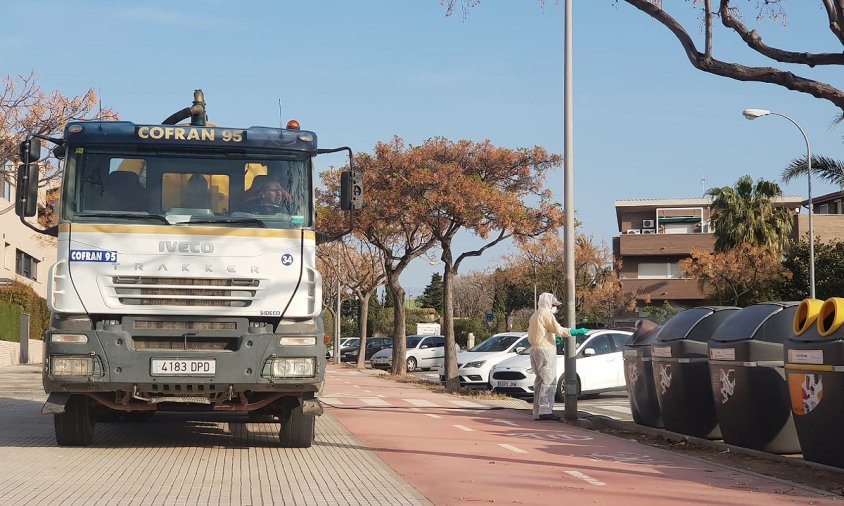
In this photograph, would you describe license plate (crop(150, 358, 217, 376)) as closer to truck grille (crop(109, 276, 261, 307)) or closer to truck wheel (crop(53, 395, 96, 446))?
truck grille (crop(109, 276, 261, 307))

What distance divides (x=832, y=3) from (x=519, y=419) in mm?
8086

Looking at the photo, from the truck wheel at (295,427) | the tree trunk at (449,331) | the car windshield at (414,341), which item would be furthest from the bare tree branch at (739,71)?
the car windshield at (414,341)

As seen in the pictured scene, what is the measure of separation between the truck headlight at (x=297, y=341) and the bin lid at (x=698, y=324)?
14.7ft

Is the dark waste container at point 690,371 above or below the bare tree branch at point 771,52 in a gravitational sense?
below

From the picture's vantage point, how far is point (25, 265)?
48438 mm

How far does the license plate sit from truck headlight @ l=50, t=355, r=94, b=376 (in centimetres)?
60

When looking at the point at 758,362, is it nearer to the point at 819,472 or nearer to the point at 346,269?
→ the point at 819,472

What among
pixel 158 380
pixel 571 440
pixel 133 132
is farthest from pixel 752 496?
pixel 133 132

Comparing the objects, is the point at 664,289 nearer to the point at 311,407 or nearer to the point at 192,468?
the point at 311,407

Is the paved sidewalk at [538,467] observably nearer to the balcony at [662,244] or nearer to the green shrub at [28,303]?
the green shrub at [28,303]

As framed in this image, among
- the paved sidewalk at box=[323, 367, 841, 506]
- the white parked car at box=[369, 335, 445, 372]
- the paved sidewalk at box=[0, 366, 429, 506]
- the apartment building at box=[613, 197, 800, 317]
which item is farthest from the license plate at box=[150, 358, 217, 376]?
the apartment building at box=[613, 197, 800, 317]

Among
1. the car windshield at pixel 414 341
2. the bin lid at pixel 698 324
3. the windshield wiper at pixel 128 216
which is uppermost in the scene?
the windshield wiper at pixel 128 216

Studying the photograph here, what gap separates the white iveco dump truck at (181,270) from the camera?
10.0 meters

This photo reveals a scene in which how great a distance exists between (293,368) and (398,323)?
75.4 ft
